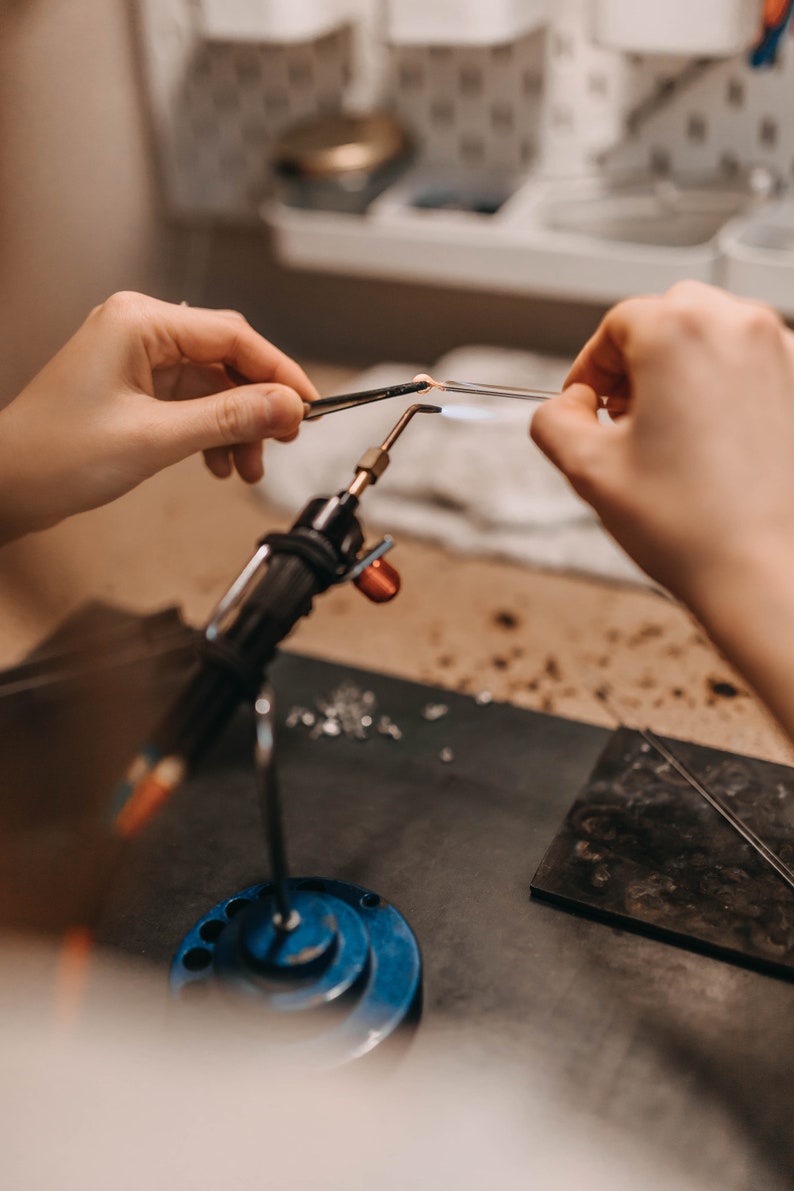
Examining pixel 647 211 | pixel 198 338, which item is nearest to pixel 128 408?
pixel 198 338

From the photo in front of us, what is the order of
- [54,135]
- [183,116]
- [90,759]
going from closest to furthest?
[90,759]
[54,135]
[183,116]

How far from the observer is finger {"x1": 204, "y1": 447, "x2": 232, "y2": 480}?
0.71m

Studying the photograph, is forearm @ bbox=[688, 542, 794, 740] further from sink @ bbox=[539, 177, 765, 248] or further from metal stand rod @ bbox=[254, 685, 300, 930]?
sink @ bbox=[539, 177, 765, 248]

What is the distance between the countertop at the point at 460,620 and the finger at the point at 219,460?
0.18 meters

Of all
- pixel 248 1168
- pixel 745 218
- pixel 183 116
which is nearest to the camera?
pixel 248 1168

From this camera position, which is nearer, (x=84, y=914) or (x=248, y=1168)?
(x=248, y=1168)

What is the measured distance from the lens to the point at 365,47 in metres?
1.23

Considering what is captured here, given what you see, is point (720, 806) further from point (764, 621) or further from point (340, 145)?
point (340, 145)

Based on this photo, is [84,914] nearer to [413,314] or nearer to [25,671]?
[25,671]

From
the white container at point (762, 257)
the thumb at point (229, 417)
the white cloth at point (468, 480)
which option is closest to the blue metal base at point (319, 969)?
the thumb at point (229, 417)

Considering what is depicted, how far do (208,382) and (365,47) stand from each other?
74 centimetres

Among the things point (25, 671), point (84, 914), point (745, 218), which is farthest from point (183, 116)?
point (84, 914)

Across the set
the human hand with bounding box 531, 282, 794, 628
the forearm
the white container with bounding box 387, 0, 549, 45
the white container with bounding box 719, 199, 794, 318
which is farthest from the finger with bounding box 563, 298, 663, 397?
the white container with bounding box 387, 0, 549, 45

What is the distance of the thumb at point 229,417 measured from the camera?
610 mm
